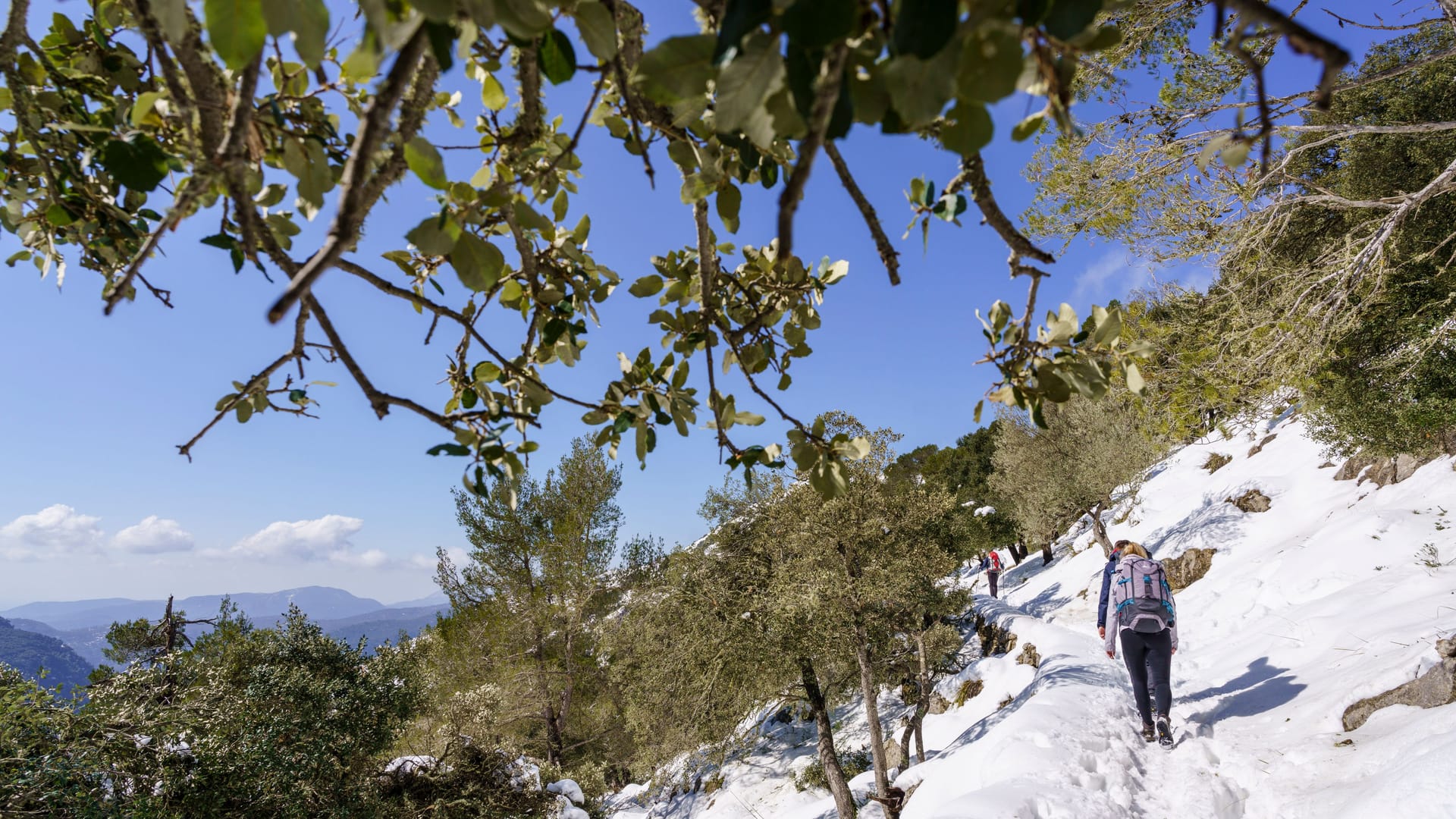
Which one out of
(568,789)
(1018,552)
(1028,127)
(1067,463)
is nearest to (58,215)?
(1028,127)

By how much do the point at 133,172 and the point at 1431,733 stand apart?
19.0 ft

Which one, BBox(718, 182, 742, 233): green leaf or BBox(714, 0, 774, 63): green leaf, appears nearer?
BBox(714, 0, 774, 63): green leaf

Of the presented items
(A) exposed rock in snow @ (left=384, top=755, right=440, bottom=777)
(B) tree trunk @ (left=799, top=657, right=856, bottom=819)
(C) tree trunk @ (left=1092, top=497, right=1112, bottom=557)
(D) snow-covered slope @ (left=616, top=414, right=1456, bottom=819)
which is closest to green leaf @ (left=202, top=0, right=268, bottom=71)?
(D) snow-covered slope @ (left=616, top=414, right=1456, bottom=819)

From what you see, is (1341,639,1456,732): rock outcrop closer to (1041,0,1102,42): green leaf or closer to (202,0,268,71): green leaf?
(1041,0,1102,42): green leaf

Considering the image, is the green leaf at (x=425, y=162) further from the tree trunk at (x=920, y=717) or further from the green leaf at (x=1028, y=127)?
the tree trunk at (x=920, y=717)

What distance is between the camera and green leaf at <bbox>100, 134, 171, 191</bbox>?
888mm

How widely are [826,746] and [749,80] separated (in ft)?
42.2

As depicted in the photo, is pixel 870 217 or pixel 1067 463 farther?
pixel 1067 463

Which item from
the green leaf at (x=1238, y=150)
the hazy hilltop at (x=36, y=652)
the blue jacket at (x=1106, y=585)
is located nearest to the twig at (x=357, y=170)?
the green leaf at (x=1238, y=150)

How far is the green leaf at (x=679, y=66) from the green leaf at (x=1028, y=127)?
39cm

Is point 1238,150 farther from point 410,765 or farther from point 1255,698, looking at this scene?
point 410,765

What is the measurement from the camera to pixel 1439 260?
719 centimetres

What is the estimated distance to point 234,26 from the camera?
569mm

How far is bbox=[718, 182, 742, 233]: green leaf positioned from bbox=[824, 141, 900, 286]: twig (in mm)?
201
